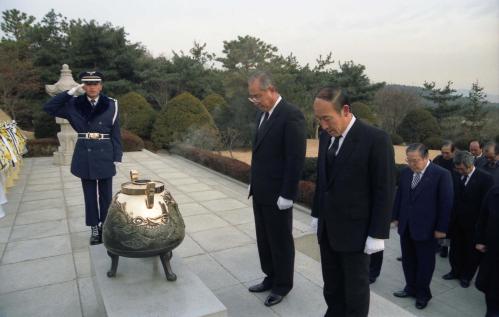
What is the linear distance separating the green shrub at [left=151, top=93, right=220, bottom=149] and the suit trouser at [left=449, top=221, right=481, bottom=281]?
10015mm

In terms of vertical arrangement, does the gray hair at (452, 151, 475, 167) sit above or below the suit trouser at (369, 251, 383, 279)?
above

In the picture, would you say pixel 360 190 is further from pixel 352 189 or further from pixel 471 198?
pixel 471 198

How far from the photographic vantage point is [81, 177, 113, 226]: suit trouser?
3951 mm

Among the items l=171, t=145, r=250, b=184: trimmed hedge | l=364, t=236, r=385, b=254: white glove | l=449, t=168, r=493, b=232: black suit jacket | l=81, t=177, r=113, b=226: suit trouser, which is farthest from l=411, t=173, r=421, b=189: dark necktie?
l=171, t=145, r=250, b=184: trimmed hedge

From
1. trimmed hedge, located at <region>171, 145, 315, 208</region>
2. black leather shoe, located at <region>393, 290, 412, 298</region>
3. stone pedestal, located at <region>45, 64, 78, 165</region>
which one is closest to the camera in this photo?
black leather shoe, located at <region>393, 290, 412, 298</region>

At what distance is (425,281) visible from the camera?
326cm

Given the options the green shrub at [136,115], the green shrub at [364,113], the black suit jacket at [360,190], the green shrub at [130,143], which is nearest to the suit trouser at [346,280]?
the black suit jacket at [360,190]

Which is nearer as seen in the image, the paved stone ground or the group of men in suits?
the group of men in suits

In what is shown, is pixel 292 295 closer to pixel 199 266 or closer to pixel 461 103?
pixel 199 266

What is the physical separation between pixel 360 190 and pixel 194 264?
7.08 ft

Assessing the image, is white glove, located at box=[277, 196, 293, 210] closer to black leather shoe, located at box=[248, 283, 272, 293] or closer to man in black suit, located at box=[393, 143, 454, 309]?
black leather shoe, located at box=[248, 283, 272, 293]

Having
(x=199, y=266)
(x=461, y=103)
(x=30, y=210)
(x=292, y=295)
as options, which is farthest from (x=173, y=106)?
(x=461, y=103)

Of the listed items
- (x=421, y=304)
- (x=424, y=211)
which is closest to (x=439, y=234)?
(x=424, y=211)

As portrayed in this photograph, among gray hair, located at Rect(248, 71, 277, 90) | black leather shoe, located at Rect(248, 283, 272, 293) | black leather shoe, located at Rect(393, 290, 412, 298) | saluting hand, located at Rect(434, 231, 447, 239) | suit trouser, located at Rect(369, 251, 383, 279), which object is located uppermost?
gray hair, located at Rect(248, 71, 277, 90)
